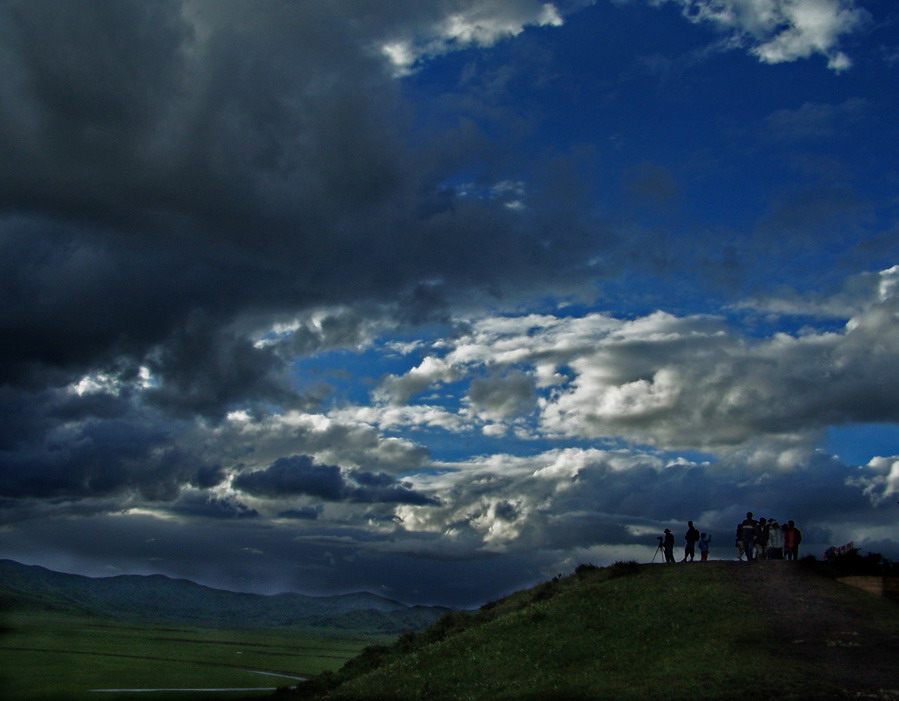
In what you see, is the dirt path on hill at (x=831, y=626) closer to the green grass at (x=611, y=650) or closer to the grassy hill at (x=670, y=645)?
the grassy hill at (x=670, y=645)

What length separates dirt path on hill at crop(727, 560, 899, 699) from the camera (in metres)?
22.3

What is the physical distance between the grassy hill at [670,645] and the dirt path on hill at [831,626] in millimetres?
43

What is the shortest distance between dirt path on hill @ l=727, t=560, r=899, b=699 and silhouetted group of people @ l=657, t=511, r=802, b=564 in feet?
10.7

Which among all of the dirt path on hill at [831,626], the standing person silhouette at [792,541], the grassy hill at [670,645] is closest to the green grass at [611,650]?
the grassy hill at [670,645]

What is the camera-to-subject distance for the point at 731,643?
Answer: 26.2 metres

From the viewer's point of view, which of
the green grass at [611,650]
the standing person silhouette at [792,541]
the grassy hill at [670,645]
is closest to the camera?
the grassy hill at [670,645]

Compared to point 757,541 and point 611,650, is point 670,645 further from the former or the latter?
point 757,541

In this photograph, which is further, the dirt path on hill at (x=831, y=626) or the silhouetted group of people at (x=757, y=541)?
the silhouetted group of people at (x=757, y=541)

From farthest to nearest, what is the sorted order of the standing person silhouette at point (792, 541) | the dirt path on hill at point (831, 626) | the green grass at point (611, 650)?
the standing person silhouette at point (792, 541)
the green grass at point (611, 650)
the dirt path on hill at point (831, 626)

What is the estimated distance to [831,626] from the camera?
27.5 meters

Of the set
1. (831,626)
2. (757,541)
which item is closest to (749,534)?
(757,541)

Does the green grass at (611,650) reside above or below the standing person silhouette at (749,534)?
below

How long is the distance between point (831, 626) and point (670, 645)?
5.74 meters

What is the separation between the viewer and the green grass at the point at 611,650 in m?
23.2
